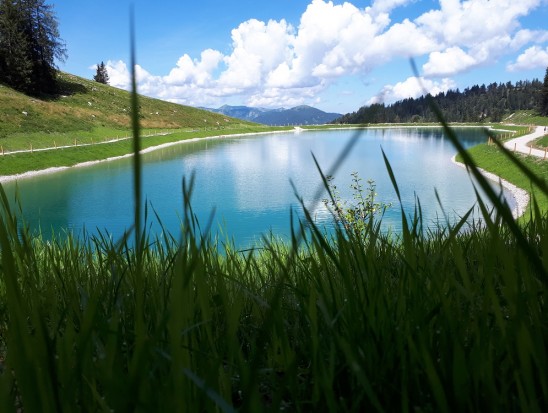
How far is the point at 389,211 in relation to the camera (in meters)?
21.5

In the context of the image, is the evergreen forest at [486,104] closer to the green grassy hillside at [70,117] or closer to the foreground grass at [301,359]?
the green grassy hillside at [70,117]

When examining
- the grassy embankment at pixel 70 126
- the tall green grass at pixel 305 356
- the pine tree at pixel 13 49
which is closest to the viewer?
the tall green grass at pixel 305 356

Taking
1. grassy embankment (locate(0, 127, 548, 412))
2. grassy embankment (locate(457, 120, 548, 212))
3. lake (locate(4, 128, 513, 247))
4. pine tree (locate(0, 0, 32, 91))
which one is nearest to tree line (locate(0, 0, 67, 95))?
pine tree (locate(0, 0, 32, 91))

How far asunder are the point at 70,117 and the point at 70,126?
16.8ft

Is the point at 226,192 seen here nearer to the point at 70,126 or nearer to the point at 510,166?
the point at 510,166

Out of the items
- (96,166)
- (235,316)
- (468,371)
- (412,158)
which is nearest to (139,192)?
(235,316)

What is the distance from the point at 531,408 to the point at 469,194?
95.6ft

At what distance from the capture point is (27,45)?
6009 centimetres

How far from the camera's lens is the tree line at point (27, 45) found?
57.8 m

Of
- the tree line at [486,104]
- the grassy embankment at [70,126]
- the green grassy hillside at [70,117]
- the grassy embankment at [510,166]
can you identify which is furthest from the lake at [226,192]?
the tree line at [486,104]

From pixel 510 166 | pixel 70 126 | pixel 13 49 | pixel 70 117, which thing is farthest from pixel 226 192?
pixel 13 49

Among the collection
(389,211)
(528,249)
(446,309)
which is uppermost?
(528,249)

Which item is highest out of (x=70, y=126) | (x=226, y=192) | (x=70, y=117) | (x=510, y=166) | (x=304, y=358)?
(x=70, y=117)

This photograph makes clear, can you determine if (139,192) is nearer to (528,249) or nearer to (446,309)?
(528,249)
